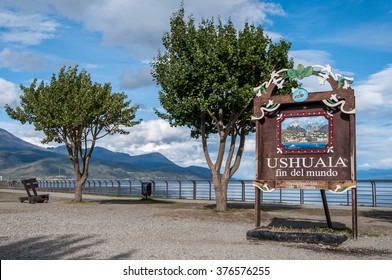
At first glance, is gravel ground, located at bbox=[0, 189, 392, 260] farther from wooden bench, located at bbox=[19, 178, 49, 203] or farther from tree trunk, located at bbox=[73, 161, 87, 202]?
wooden bench, located at bbox=[19, 178, 49, 203]

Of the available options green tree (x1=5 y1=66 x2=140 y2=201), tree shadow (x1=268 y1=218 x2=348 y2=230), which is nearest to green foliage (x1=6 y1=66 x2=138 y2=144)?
green tree (x1=5 y1=66 x2=140 y2=201)

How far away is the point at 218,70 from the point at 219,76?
255mm

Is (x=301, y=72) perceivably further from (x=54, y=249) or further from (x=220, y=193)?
(x=220, y=193)

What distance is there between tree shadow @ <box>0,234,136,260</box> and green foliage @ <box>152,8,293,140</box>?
339 inches

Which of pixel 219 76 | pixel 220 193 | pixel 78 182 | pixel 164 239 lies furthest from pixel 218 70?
pixel 78 182

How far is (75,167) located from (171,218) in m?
10.9

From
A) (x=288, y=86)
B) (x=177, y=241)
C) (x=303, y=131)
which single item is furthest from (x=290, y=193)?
(x=177, y=241)

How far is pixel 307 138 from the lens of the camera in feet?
43.3

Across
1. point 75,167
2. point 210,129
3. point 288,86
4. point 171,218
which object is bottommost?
point 171,218

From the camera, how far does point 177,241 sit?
458 inches

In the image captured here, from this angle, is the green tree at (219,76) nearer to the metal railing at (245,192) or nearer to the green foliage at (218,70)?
the green foliage at (218,70)

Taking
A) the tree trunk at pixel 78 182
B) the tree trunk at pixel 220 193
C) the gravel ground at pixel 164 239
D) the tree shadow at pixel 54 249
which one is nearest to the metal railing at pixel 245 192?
the tree trunk at pixel 220 193
